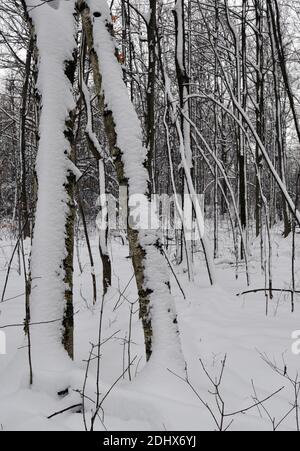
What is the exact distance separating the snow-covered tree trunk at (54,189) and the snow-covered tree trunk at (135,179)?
0.22 metres

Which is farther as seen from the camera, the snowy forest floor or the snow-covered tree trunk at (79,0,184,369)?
the snow-covered tree trunk at (79,0,184,369)

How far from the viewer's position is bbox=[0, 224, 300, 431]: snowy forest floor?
53.5 inches

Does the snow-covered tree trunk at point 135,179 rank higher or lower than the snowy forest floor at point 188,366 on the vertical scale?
higher

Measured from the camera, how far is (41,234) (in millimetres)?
1901

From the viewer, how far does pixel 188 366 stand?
198cm

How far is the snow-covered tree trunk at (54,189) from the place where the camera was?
6.00 ft

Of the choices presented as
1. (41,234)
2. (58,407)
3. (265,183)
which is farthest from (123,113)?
(265,183)

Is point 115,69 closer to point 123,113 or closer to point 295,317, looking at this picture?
point 123,113

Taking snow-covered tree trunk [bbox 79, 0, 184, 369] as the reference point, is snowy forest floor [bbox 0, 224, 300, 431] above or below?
below

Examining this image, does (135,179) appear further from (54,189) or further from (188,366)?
(188,366)

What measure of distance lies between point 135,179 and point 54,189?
1.58ft

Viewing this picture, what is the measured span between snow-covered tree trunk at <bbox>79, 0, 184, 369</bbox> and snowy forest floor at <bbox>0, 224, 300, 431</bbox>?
0.51 feet
